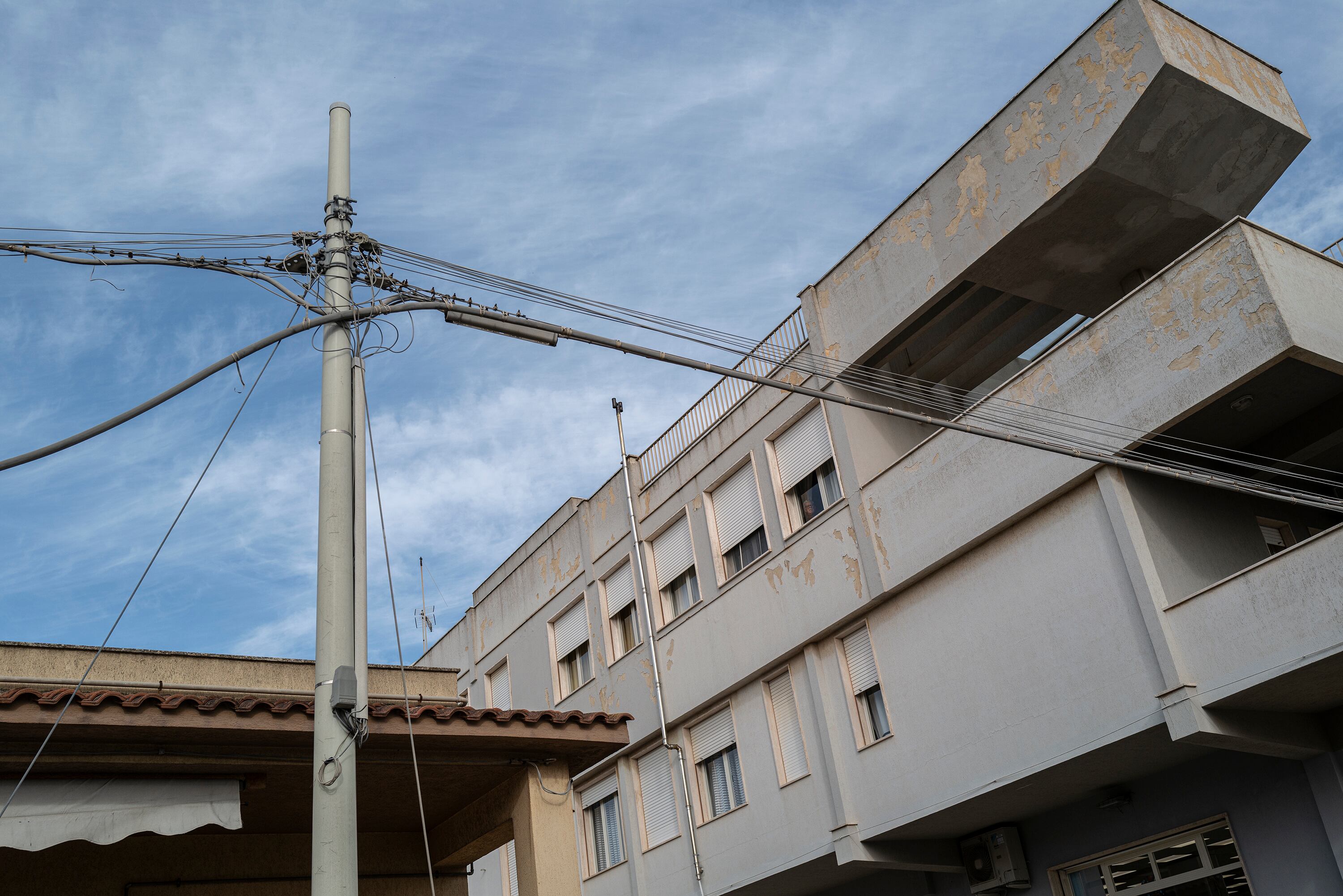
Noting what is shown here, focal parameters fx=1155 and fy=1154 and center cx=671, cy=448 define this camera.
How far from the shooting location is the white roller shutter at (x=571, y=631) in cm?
2372

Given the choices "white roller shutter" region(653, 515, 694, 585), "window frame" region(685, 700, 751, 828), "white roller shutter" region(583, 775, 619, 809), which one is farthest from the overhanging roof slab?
"white roller shutter" region(583, 775, 619, 809)

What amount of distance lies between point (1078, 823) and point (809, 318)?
851 centimetres

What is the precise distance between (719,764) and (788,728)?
1950mm

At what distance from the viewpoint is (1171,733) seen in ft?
39.9

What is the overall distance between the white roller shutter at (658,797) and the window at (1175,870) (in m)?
7.27

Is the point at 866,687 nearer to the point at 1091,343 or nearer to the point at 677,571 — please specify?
the point at 677,571

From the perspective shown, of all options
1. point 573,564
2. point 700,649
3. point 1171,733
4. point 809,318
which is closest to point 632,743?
point 700,649

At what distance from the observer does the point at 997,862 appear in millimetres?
15430

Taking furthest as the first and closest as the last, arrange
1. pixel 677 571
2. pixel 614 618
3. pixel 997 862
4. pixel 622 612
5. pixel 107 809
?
pixel 614 618
pixel 622 612
pixel 677 571
pixel 997 862
pixel 107 809

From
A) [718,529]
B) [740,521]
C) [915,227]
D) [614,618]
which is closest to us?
[915,227]

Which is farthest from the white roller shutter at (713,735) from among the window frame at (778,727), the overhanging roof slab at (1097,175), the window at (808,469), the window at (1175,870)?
the overhanging roof slab at (1097,175)

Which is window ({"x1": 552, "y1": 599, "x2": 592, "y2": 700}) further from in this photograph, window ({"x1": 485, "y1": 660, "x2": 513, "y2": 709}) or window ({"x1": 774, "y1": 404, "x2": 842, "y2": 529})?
window ({"x1": 774, "y1": 404, "x2": 842, "y2": 529})

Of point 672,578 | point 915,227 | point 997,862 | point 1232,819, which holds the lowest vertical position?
point 1232,819

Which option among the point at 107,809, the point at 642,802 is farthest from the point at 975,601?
the point at 107,809
